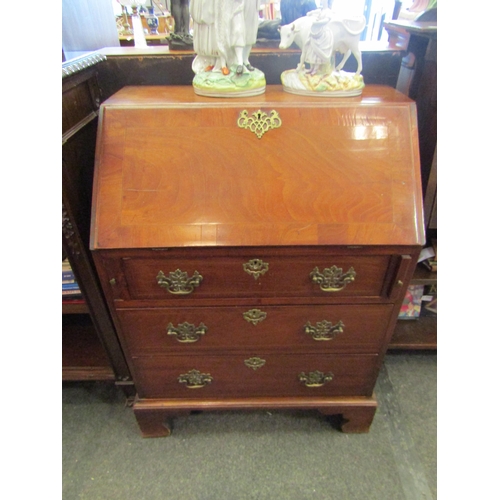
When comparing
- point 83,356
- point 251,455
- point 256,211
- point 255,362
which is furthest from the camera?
point 83,356

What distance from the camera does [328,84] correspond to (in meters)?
0.92

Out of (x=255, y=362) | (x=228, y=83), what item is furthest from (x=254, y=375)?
(x=228, y=83)

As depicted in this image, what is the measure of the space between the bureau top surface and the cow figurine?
129 mm

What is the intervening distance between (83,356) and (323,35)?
1.36 meters

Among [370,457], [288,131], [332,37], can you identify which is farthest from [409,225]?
[370,457]

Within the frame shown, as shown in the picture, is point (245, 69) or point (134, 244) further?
point (245, 69)

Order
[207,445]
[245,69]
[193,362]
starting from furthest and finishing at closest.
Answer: [207,445], [193,362], [245,69]

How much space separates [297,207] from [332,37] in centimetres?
47

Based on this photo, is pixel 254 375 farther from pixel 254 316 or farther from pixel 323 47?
pixel 323 47

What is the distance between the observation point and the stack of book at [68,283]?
3.92 ft

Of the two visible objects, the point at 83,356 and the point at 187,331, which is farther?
the point at 83,356

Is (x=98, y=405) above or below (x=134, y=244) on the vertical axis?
below

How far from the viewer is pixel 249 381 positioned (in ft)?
3.71

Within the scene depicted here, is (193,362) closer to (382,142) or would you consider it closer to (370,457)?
(370,457)
